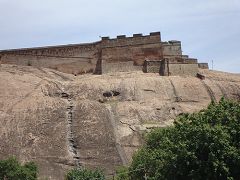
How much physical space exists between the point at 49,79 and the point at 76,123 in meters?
10.5

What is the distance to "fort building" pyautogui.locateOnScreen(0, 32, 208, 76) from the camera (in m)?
72.8

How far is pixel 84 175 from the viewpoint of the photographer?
49.4 m

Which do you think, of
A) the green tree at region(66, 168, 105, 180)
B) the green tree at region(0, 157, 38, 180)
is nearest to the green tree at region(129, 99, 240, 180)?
the green tree at region(66, 168, 105, 180)

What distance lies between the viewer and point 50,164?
53156mm

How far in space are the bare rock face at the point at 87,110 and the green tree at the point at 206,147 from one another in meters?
19.0

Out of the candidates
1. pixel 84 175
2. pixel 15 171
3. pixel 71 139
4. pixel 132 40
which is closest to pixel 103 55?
pixel 132 40

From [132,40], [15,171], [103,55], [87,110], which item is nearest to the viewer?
[15,171]

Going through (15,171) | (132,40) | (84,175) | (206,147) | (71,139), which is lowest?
(84,175)

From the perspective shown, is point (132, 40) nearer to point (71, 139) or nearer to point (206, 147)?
point (71, 139)

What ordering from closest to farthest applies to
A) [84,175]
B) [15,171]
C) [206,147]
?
1. [206,147]
2. [15,171]
3. [84,175]

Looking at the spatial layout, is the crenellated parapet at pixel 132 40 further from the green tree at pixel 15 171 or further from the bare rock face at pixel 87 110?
the green tree at pixel 15 171

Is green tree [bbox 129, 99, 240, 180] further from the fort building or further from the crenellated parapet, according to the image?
the crenellated parapet

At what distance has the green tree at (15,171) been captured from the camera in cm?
4812

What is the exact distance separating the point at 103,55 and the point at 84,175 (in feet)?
87.8
